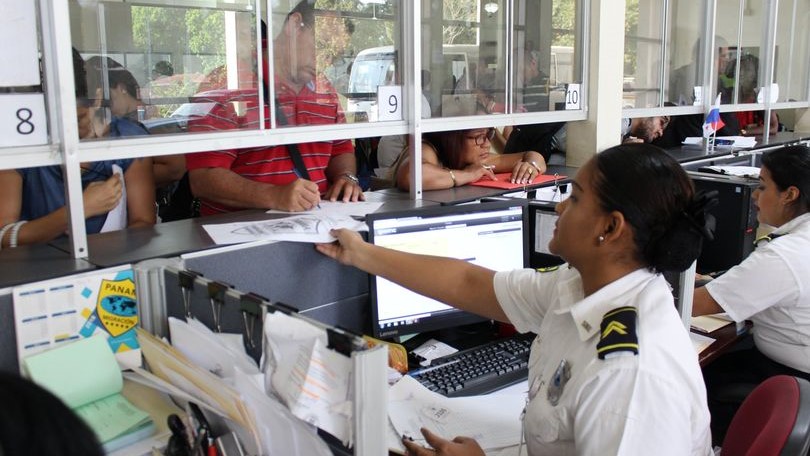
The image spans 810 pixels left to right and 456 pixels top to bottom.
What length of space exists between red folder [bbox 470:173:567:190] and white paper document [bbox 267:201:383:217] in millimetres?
449

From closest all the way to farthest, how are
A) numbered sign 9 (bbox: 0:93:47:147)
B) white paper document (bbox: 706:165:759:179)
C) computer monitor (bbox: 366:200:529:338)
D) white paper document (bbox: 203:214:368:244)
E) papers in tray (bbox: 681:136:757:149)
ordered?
numbered sign 9 (bbox: 0:93:47:147) → white paper document (bbox: 203:214:368:244) → computer monitor (bbox: 366:200:529:338) → white paper document (bbox: 706:165:759:179) → papers in tray (bbox: 681:136:757:149)

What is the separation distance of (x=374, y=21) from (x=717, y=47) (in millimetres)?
2637

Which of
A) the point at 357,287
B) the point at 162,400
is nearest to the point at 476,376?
the point at 357,287

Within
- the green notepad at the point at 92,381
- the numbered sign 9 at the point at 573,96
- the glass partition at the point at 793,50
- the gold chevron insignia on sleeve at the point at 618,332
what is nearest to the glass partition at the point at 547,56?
the numbered sign 9 at the point at 573,96

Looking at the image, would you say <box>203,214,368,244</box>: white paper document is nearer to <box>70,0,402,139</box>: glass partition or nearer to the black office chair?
<box>70,0,402,139</box>: glass partition

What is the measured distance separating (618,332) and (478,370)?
622 millimetres

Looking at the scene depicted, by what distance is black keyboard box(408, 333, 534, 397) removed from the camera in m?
1.60

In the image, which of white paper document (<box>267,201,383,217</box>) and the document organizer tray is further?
white paper document (<box>267,201,383,217</box>)

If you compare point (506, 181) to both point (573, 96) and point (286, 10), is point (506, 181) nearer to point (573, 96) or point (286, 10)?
point (573, 96)

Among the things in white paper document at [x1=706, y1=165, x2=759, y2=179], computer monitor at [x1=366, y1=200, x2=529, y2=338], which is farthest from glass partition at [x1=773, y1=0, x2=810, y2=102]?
computer monitor at [x1=366, y1=200, x2=529, y2=338]

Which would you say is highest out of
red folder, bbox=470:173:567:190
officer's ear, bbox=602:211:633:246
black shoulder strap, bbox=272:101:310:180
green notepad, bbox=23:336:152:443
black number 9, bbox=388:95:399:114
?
black number 9, bbox=388:95:399:114

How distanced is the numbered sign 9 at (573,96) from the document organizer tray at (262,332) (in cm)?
179

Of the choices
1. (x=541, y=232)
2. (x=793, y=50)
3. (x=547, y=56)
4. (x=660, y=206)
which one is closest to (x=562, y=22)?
(x=547, y=56)

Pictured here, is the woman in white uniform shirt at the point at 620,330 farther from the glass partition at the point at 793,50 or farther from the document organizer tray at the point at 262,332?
the glass partition at the point at 793,50
